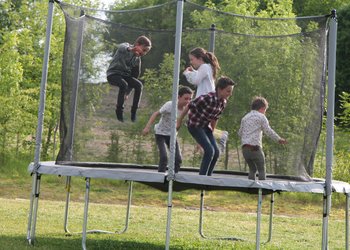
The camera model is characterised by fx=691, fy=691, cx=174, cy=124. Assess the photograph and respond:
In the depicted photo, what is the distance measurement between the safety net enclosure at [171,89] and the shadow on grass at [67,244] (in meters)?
0.82

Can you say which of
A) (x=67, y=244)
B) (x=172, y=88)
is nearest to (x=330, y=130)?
(x=172, y=88)

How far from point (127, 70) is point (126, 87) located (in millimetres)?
166

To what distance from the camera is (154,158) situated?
6.85 m

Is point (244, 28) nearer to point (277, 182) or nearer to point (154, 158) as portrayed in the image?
point (154, 158)

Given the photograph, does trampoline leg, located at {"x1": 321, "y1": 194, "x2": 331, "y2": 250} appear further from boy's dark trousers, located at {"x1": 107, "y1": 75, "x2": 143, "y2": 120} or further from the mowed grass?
boy's dark trousers, located at {"x1": 107, "y1": 75, "x2": 143, "y2": 120}

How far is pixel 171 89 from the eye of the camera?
687 centimetres

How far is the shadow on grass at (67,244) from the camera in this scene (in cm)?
626

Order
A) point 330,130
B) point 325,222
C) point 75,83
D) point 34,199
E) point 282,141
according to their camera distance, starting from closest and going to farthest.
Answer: point 325,222, point 330,130, point 282,141, point 34,199, point 75,83

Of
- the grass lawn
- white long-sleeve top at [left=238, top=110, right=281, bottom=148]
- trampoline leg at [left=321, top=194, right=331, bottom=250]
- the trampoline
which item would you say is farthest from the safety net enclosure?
the grass lawn

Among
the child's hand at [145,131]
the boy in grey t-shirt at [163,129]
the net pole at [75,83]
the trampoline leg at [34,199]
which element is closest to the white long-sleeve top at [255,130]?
the boy in grey t-shirt at [163,129]

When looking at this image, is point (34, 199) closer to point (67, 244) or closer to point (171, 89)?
point (67, 244)

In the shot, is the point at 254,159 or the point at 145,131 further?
the point at 145,131

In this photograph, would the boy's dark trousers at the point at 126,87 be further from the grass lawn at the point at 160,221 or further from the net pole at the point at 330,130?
the net pole at the point at 330,130

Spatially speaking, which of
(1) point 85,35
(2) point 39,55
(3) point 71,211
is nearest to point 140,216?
(3) point 71,211
